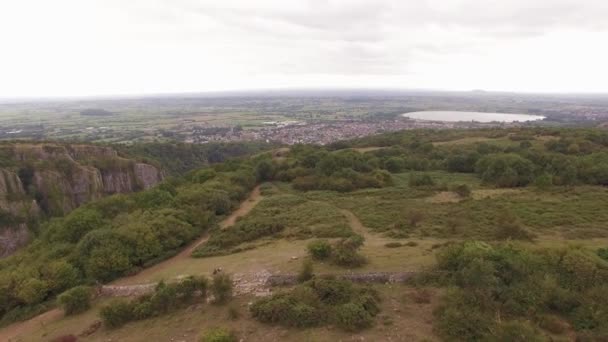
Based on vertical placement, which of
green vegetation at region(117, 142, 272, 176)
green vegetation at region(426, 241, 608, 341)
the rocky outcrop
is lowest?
the rocky outcrop

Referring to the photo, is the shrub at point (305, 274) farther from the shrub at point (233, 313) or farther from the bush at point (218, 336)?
the bush at point (218, 336)

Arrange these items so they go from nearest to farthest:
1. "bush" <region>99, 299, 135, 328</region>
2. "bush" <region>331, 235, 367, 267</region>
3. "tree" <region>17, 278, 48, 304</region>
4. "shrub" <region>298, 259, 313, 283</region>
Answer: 1. "bush" <region>99, 299, 135, 328</region>
2. "shrub" <region>298, 259, 313, 283</region>
3. "bush" <region>331, 235, 367, 267</region>
4. "tree" <region>17, 278, 48, 304</region>

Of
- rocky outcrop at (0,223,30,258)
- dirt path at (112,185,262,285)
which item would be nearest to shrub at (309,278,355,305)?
dirt path at (112,185,262,285)

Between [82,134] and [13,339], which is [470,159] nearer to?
[13,339]

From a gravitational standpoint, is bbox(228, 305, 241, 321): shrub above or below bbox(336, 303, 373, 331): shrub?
below

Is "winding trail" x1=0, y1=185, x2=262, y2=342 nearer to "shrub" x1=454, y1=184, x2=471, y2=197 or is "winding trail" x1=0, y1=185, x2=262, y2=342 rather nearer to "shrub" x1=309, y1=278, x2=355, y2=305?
"shrub" x1=309, y1=278, x2=355, y2=305

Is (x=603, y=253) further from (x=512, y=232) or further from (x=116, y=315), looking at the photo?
(x=116, y=315)

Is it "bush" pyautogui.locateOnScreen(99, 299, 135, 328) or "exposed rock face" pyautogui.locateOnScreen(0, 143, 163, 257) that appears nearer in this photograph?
"bush" pyautogui.locateOnScreen(99, 299, 135, 328)

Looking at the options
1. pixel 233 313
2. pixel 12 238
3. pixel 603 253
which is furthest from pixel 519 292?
pixel 12 238

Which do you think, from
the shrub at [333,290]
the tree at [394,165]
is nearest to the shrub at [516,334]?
the shrub at [333,290]
